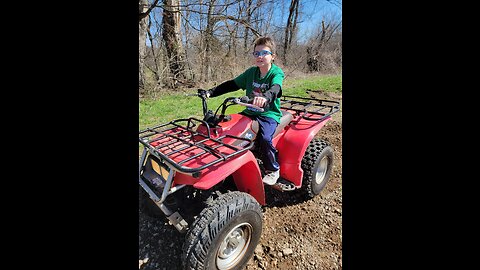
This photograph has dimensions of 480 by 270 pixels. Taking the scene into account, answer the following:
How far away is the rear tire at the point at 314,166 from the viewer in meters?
2.73

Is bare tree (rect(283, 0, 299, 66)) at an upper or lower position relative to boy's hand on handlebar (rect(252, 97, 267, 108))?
upper

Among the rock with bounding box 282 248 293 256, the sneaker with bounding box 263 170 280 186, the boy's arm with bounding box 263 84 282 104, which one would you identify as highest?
the boy's arm with bounding box 263 84 282 104

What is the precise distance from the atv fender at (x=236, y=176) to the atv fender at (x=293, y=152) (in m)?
0.54

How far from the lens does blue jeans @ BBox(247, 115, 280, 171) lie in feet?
7.54

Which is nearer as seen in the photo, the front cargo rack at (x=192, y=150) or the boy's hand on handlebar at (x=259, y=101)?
the front cargo rack at (x=192, y=150)

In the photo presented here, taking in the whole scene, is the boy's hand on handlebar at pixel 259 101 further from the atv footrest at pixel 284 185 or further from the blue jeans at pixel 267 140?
the atv footrest at pixel 284 185

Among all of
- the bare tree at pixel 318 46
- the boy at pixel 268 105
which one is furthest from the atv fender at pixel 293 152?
the bare tree at pixel 318 46

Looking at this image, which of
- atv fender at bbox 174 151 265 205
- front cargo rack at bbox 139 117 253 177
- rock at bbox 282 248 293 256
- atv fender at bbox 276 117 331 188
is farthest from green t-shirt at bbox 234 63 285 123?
rock at bbox 282 248 293 256

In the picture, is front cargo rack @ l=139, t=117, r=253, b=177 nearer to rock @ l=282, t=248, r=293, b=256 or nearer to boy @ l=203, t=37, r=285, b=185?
boy @ l=203, t=37, r=285, b=185

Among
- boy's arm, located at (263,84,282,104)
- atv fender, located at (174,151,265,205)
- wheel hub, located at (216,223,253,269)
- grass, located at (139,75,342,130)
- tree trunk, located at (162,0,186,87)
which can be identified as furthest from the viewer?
tree trunk, located at (162,0,186,87)
